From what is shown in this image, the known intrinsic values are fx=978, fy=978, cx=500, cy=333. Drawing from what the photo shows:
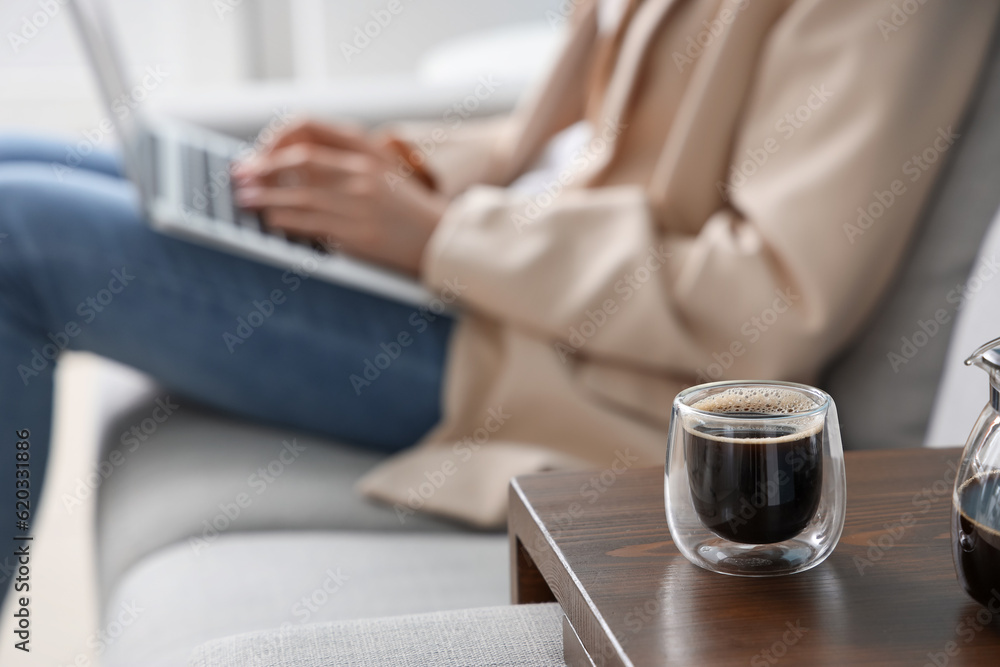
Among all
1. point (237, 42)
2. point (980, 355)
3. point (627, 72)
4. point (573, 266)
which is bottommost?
point (237, 42)

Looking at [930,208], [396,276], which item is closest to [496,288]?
[396,276]

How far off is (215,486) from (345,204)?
0.29m

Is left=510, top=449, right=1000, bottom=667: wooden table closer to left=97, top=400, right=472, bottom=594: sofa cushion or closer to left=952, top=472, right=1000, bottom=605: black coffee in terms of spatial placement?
left=952, top=472, right=1000, bottom=605: black coffee

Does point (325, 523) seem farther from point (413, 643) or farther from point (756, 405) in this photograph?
point (756, 405)

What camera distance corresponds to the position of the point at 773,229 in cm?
80

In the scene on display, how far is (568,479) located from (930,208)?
463 mm

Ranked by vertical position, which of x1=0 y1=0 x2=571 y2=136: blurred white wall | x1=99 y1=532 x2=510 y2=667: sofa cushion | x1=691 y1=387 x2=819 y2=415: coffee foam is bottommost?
x1=0 y1=0 x2=571 y2=136: blurred white wall

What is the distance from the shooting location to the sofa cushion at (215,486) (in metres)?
0.79

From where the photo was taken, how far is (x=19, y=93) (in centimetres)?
330

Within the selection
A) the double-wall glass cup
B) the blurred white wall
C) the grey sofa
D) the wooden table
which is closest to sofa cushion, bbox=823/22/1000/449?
the grey sofa

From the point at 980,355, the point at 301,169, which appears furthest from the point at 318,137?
the point at 980,355

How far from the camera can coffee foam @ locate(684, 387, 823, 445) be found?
40 cm

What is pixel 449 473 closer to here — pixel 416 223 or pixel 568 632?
pixel 416 223

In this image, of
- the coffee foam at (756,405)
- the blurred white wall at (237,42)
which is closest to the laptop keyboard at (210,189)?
the coffee foam at (756,405)
